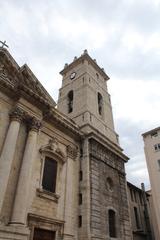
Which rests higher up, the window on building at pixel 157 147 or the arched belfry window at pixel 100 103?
the arched belfry window at pixel 100 103

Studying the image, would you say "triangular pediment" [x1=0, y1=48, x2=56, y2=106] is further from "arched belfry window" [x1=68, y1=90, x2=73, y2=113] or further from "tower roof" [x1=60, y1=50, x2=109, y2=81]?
"tower roof" [x1=60, y1=50, x2=109, y2=81]

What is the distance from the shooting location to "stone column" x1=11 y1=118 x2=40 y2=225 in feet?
37.2

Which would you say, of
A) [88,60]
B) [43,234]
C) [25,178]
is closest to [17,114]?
[25,178]


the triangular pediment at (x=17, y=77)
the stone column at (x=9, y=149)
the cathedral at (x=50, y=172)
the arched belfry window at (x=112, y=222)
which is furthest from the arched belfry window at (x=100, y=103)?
the stone column at (x=9, y=149)

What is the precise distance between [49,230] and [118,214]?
6.82 metres

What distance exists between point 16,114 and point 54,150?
3.92m

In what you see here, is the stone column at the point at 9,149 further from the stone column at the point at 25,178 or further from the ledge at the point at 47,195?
the ledge at the point at 47,195

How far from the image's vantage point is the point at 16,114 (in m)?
13.9

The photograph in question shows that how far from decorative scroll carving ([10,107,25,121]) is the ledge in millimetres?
4603

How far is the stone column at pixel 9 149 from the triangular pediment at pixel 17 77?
1667 mm

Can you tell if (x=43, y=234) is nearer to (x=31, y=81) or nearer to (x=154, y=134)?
(x=31, y=81)

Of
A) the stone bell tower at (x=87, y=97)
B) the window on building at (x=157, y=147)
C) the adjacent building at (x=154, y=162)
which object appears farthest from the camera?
the window on building at (x=157, y=147)

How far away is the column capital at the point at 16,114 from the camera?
45.4 ft

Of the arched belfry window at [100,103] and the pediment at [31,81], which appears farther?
the arched belfry window at [100,103]
